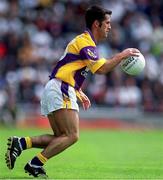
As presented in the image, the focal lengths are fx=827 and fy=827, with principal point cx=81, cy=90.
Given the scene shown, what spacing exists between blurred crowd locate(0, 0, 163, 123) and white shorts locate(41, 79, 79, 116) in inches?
535

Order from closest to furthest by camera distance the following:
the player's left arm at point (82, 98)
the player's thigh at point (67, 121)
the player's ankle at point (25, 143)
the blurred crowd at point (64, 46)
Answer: the player's thigh at point (67, 121), the player's ankle at point (25, 143), the player's left arm at point (82, 98), the blurred crowd at point (64, 46)

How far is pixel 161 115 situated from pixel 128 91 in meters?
1.30

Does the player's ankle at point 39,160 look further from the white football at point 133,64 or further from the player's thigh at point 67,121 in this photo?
the white football at point 133,64

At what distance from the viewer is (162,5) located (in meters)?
30.2

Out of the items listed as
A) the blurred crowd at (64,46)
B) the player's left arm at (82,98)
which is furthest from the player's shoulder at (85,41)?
the blurred crowd at (64,46)

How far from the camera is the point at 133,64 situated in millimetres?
11641

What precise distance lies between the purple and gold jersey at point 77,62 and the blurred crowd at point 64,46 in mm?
13589

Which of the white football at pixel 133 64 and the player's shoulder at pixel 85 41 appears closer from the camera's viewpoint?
the player's shoulder at pixel 85 41

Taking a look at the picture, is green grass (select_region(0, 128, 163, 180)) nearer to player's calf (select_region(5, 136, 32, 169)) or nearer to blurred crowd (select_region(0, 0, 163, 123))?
player's calf (select_region(5, 136, 32, 169))

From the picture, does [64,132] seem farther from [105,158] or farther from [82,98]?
[105,158]

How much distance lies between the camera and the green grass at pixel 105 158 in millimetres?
11936

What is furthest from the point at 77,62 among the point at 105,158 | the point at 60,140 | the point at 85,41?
the point at 105,158

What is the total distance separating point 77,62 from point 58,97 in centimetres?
57

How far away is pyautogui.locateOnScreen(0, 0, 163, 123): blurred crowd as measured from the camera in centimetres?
2572
